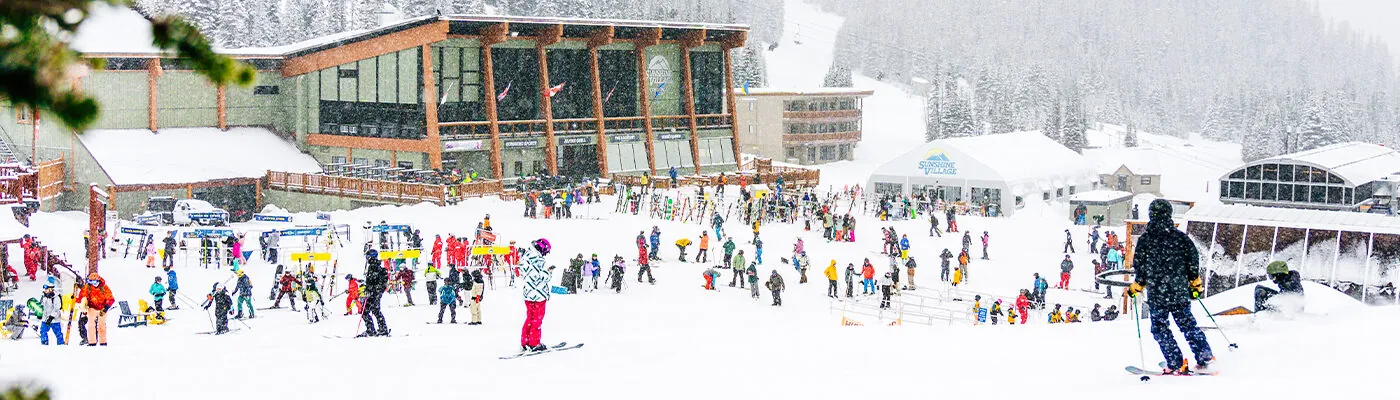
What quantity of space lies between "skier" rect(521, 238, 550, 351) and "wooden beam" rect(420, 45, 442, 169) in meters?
32.7

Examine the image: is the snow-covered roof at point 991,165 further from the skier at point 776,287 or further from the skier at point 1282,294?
the skier at point 1282,294

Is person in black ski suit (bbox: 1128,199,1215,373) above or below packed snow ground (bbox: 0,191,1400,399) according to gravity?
above

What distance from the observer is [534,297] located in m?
11.7

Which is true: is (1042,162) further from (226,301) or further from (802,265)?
(226,301)

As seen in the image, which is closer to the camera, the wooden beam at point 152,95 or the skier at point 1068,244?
Result: the skier at point 1068,244

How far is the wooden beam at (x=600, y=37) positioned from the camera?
155ft

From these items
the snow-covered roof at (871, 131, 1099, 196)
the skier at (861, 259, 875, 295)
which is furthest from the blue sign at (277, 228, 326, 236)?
the snow-covered roof at (871, 131, 1099, 196)

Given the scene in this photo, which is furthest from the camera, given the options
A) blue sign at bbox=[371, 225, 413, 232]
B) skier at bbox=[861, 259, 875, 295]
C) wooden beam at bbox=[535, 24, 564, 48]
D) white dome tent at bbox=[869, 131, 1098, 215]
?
white dome tent at bbox=[869, 131, 1098, 215]

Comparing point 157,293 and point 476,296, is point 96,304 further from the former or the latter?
point 157,293

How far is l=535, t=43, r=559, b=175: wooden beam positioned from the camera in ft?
151

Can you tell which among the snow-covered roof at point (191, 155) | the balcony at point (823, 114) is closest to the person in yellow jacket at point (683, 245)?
the snow-covered roof at point (191, 155)

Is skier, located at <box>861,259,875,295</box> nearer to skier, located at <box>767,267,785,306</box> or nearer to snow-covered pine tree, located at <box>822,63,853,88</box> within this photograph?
skier, located at <box>767,267,785,306</box>

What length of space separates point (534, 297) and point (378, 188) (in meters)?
29.6

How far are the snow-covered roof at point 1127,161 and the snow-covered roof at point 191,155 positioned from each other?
42.0 metres
